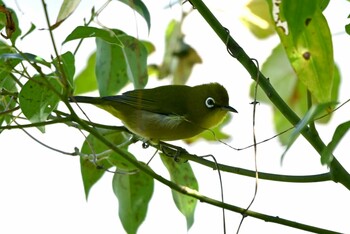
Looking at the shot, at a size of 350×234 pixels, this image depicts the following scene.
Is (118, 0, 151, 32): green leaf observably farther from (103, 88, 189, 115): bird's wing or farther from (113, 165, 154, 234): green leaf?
(103, 88, 189, 115): bird's wing

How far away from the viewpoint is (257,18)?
2453 millimetres

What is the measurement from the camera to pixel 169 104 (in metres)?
3.58

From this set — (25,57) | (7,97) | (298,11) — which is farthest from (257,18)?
(298,11)

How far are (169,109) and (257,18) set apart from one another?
119 cm

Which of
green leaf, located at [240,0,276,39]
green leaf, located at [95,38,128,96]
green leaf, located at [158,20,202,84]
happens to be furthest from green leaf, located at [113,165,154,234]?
green leaf, located at [240,0,276,39]

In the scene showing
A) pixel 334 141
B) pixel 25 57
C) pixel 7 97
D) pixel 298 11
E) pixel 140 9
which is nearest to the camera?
pixel 298 11

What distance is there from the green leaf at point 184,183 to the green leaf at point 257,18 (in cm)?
60

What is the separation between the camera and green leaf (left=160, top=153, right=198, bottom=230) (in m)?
2.13

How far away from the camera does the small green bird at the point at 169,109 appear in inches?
127

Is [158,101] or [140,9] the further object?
[158,101]

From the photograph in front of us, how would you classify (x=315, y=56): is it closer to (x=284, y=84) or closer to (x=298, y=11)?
(x=298, y=11)

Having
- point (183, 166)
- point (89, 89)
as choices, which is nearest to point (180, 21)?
point (89, 89)

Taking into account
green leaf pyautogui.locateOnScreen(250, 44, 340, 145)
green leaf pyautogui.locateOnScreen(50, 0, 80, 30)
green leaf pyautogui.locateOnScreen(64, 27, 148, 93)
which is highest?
green leaf pyautogui.locateOnScreen(250, 44, 340, 145)

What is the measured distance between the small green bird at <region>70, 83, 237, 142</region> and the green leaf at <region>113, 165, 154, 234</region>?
28.7 inches
